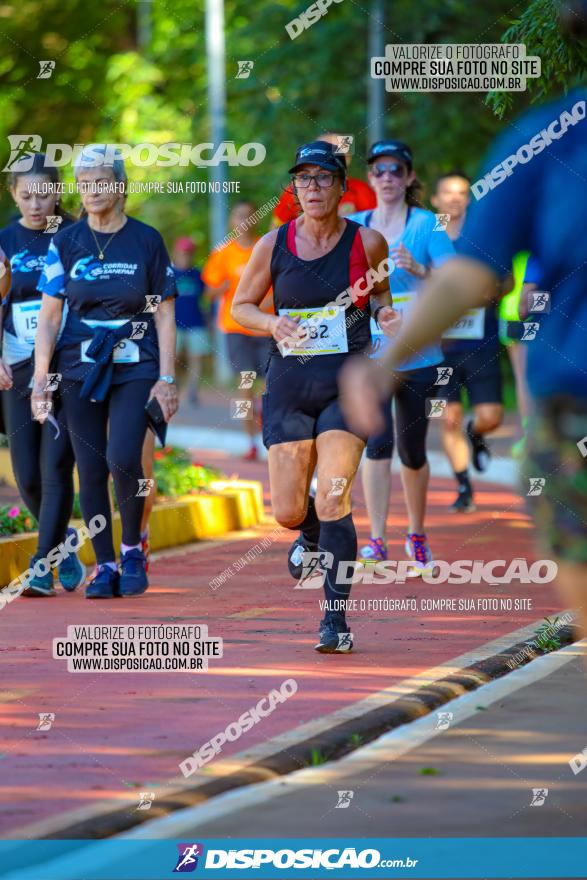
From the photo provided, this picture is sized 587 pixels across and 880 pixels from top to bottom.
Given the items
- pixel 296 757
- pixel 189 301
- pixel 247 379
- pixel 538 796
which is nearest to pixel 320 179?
pixel 296 757

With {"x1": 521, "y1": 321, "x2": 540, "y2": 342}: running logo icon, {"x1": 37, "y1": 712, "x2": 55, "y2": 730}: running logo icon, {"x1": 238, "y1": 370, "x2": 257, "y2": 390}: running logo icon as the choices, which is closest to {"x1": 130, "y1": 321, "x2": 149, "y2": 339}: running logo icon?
{"x1": 521, "y1": 321, "x2": 540, "y2": 342}: running logo icon

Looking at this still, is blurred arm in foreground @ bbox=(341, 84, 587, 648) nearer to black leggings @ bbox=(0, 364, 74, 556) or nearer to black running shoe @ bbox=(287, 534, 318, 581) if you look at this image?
black running shoe @ bbox=(287, 534, 318, 581)

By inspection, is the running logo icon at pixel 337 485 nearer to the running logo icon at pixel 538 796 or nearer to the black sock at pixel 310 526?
the black sock at pixel 310 526

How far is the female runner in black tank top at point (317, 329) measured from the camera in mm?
7715

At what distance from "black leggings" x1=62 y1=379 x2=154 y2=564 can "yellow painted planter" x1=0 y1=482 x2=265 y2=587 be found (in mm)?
917

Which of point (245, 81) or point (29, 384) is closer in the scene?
point (29, 384)

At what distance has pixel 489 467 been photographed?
16.3m

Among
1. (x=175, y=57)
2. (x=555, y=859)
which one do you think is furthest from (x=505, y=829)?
(x=175, y=57)

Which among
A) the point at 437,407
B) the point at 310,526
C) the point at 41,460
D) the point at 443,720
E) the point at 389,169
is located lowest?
the point at 443,720

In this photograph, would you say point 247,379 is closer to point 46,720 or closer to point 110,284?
point 110,284

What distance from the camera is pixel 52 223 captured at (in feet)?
32.0

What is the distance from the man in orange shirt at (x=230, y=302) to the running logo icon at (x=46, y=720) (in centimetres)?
945

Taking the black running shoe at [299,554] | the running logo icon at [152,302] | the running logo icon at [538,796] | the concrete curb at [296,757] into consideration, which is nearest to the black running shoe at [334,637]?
A: the concrete curb at [296,757]

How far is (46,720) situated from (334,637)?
161 centimetres
